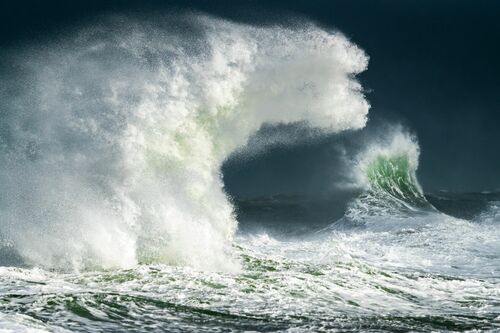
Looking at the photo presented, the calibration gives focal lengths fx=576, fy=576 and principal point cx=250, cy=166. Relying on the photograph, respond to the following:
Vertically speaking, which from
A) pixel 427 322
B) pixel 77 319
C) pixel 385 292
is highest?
pixel 385 292

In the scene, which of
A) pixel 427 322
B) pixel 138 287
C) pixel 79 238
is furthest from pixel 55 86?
pixel 427 322

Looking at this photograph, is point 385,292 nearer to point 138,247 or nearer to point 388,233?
point 138,247

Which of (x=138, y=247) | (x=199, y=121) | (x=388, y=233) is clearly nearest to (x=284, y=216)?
(x=388, y=233)

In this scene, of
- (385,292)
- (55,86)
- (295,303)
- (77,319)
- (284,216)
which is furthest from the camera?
(284,216)

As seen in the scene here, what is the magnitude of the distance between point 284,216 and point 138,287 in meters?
25.4

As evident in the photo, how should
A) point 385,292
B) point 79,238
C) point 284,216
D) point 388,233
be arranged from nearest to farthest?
point 385,292 < point 79,238 < point 388,233 < point 284,216

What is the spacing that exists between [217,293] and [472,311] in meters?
4.88

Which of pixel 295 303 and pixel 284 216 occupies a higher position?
pixel 284 216

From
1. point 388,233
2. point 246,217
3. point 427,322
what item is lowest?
point 427,322

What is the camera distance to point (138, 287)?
11.3m

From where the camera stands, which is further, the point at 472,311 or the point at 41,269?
the point at 41,269

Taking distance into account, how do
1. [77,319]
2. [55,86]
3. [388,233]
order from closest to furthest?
[77,319] → [55,86] → [388,233]

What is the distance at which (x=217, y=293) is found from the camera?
36.7 feet

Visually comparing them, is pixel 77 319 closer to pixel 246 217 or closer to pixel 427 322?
pixel 427 322
